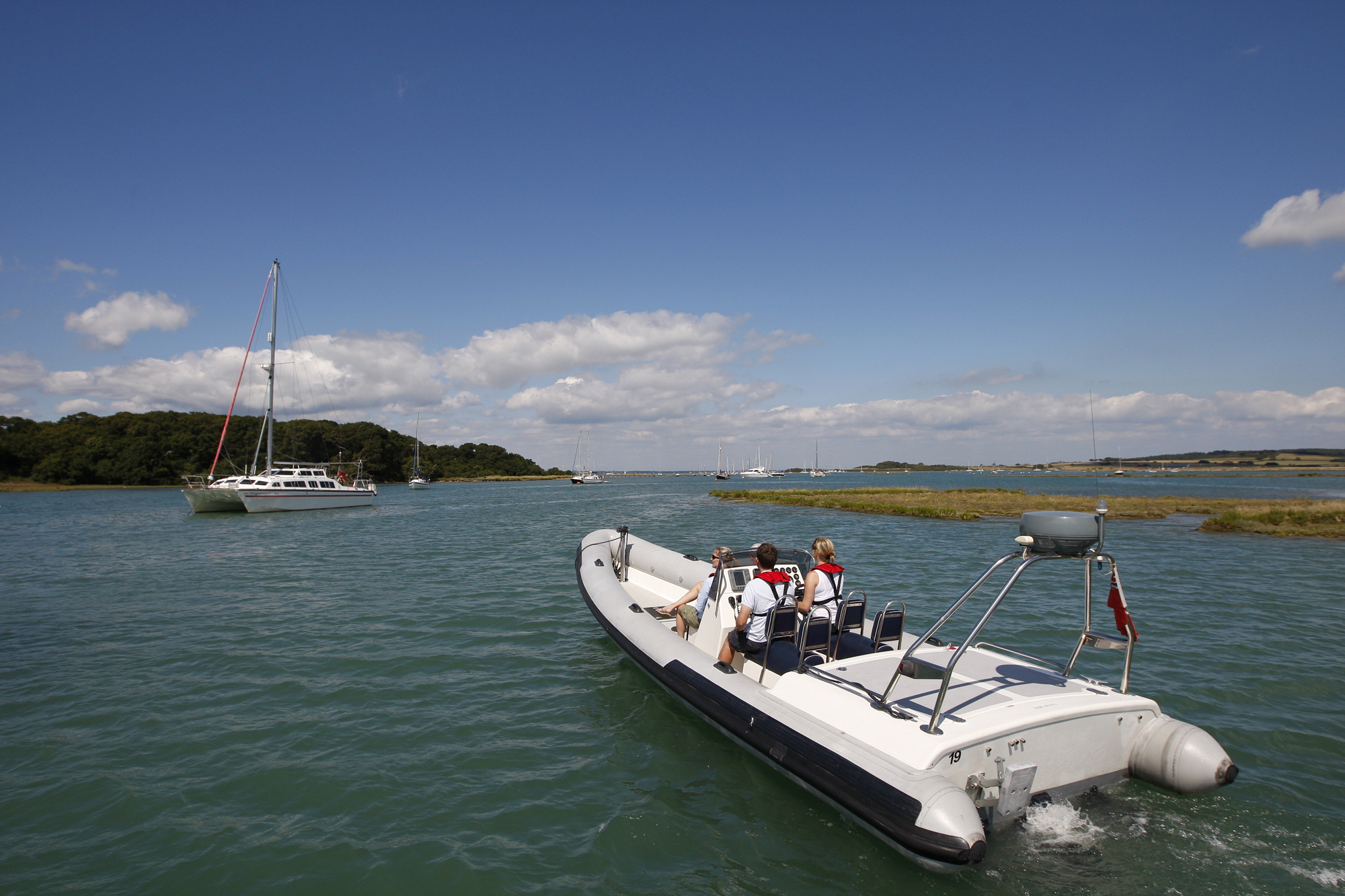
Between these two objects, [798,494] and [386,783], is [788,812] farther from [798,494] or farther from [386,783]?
[798,494]

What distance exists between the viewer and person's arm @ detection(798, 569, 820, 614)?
654 cm

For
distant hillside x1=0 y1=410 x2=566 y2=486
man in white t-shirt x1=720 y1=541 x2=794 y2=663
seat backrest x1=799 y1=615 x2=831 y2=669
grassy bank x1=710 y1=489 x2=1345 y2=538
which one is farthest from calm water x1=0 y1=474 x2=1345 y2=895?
distant hillside x1=0 y1=410 x2=566 y2=486

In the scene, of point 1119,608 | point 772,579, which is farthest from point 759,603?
point 1119,608

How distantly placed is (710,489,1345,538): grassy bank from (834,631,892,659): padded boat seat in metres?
18.9

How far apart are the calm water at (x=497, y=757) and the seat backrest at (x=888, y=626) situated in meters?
1.82

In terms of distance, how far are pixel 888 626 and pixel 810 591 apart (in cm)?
101

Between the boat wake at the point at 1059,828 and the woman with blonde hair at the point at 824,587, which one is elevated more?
the woman with blonde hair at the point at 824,587

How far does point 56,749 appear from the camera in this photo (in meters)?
6.57

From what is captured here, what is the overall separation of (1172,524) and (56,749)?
3531cm

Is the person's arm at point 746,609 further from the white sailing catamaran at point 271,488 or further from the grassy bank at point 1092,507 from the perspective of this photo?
Answer: the white sailing catamaran at point 271,488

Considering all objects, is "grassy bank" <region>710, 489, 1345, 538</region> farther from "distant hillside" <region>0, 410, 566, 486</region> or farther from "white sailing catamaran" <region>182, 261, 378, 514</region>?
"distant hillside" <region>0, 410, 566, 486</region>

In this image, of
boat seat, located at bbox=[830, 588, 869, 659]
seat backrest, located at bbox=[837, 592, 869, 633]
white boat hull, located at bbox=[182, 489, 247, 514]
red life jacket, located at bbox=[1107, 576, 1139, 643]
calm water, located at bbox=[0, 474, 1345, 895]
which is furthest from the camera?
white boat hull, located at bbox=[182, 489, 247, 514]

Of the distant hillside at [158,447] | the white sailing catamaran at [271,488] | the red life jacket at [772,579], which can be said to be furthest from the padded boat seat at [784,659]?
the distant hillside at [158,447]

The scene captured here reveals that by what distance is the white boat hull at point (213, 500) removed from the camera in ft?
119
